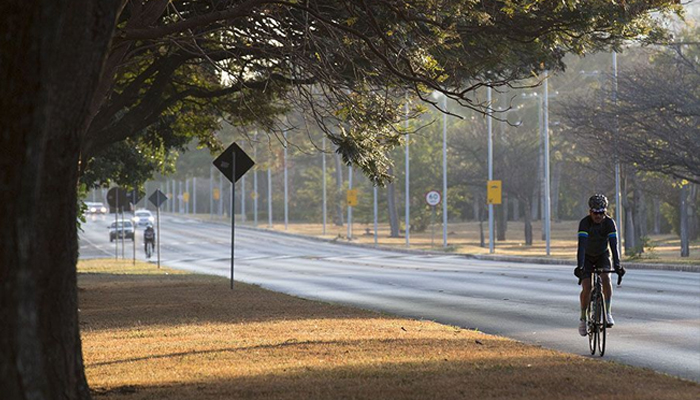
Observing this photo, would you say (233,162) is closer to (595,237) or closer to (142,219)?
(595,237)

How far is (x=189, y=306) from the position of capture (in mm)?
20953

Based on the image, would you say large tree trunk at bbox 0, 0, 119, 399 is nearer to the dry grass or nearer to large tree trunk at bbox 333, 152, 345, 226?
the dry grass

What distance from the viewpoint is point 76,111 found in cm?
725

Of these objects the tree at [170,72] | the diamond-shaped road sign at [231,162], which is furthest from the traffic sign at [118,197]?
the diamond-shaped road sign at [231,162]

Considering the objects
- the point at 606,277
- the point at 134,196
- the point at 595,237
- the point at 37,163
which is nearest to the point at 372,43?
the point at 595,237

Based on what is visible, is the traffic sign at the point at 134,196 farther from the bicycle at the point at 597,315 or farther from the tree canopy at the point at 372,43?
the bicycle at the point at 597,315

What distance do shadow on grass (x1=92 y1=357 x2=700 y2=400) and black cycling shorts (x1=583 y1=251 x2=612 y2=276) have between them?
2.22 metres

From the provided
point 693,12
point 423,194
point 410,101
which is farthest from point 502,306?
point 423,194

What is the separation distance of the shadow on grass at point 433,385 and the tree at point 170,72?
2.18 metres

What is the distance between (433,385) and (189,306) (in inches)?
456

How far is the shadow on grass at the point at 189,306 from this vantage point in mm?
18094

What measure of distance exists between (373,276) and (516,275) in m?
4.10

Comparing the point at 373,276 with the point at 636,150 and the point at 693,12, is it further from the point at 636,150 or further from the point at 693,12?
the point at 693,12

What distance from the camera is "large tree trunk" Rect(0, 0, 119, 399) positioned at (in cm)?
706
